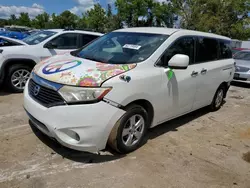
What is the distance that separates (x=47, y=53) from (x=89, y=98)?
4075mm

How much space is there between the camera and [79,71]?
10.5 ft

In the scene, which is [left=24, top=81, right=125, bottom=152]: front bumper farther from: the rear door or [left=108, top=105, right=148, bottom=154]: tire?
the rear door

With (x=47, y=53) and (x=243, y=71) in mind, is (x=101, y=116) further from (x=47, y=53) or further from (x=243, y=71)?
(x=243, y=71)

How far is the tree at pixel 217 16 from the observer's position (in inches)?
1171

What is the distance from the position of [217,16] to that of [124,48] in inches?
1202

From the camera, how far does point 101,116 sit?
9.78 feet

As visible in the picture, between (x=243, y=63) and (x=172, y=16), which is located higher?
(x=172, y=16)

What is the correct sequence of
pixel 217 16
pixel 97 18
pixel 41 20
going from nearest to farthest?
1. pixel 217 16
2. pixel 97 18
3. pixel 41 20

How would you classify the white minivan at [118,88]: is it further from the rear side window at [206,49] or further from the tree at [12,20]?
the tree at [12,20]

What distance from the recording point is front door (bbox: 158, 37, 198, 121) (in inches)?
151

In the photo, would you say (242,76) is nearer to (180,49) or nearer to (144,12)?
(180,49)

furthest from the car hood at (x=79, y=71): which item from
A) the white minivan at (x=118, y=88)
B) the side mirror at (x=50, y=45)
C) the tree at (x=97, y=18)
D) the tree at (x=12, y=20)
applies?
the tree at (x=12, y=20)

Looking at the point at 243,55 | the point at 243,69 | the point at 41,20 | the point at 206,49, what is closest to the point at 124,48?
the point at 206,49

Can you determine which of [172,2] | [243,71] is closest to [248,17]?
[172,2]
